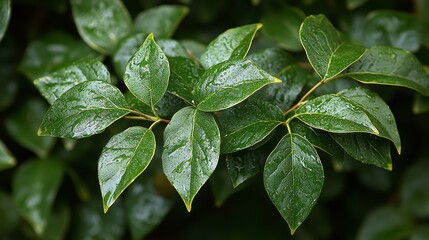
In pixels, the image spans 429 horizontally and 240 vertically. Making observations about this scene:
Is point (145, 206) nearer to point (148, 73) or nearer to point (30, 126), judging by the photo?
point (30, 126)

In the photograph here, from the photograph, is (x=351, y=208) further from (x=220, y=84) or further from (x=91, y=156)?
(x=220, y=84)

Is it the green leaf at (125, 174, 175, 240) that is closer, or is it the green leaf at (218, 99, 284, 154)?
the green leaf at (218, 99, 284, 154)

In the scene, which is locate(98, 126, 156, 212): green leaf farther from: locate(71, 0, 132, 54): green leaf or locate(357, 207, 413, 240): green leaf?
locate(357, 207, 413, 240): green leaf

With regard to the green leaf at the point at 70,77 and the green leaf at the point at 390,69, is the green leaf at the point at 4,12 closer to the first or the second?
the green leaf at the point at 70,77

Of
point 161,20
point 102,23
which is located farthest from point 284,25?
point 102,23

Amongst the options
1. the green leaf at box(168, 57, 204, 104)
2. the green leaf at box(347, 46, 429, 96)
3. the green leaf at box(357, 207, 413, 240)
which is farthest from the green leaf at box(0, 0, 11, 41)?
the green leaf at box(357, 207, 413, 240)

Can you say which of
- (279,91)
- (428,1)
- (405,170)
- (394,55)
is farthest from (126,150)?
(405,170)
